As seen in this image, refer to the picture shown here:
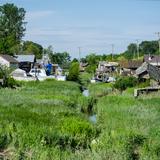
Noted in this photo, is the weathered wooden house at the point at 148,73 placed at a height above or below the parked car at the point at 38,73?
above

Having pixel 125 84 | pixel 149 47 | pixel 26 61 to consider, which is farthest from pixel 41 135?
pixel 149 47

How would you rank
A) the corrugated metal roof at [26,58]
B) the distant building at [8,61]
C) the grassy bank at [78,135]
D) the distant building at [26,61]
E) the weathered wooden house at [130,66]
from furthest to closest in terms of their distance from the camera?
the distant building at [26,61], the corrugated metal roof at [26,58], the weathered wooden house at [130,66], the distant building at [8,61], the grassy bank at [78,135]

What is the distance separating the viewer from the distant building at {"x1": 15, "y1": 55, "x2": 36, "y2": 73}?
8581 cm

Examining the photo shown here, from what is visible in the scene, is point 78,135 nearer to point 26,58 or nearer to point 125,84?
point 125,84

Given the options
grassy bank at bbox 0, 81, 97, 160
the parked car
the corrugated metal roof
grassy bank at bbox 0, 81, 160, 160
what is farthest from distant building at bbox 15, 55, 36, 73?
grassy bank at bbox 0, 81, 97, 160

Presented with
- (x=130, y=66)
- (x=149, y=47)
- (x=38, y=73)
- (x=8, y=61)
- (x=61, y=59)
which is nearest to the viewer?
(x=38, y=73)

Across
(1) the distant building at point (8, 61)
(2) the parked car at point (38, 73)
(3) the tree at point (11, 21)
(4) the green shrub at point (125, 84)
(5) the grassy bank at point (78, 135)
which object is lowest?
(4) the green shrub at point (125, 84)

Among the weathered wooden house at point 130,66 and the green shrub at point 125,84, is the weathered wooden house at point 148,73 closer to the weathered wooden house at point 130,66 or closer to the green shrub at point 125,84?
the green shrub at point 125,84

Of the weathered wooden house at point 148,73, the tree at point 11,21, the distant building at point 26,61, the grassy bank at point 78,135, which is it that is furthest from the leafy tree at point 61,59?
the grassy bank at point 78,135

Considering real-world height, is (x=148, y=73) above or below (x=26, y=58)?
below

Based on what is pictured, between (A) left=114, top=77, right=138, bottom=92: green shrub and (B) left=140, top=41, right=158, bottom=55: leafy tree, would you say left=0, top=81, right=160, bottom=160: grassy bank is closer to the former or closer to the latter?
(A) left=114, top=77, right=138, bottom=92: green shrub

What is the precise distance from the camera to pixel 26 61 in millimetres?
86312

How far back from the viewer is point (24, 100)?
113ft

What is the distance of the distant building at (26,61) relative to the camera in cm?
8581
